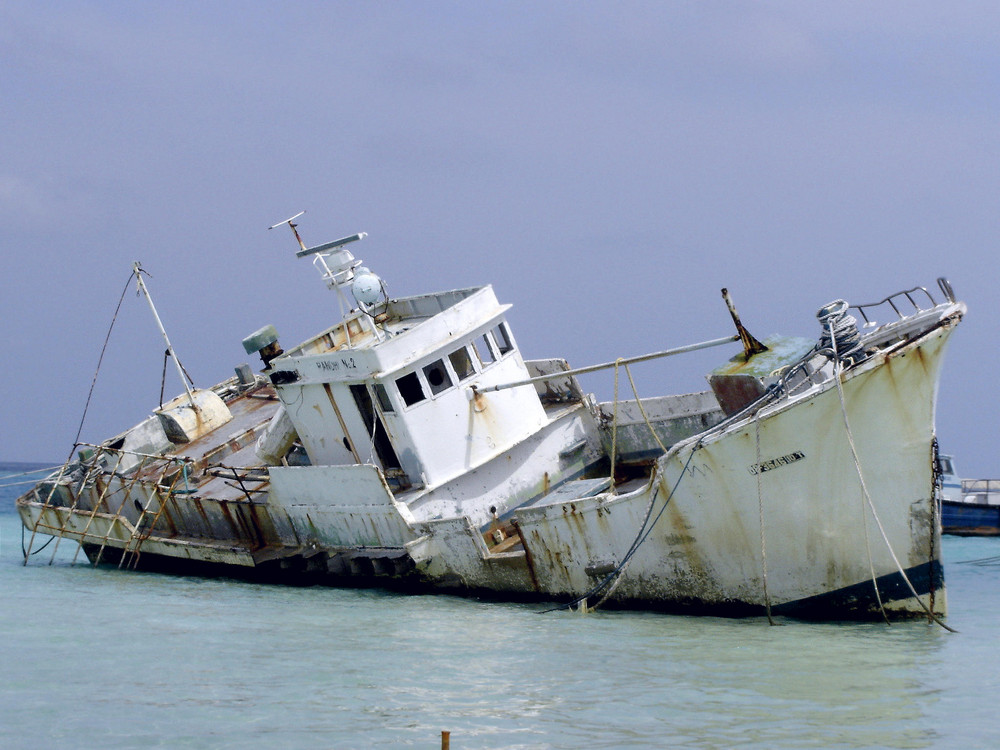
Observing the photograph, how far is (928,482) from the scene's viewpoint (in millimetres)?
12062

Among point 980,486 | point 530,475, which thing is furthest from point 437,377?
point 980,486

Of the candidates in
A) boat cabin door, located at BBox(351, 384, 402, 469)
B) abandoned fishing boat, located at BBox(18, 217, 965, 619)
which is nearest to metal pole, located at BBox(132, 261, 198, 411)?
abandoned fishing boat, located at BBox(18, 217, 965, 619)

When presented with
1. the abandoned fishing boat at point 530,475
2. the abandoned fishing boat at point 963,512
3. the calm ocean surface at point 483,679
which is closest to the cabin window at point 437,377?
the abandoned fishing boat at point 530,475

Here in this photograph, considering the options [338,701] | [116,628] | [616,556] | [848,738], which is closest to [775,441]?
[616,556]

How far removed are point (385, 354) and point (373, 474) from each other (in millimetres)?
1681

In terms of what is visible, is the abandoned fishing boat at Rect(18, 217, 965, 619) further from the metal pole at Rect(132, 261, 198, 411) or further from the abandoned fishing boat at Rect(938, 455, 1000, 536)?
the abandoned fishing boat at Rect(938, 455, 1000, 536)

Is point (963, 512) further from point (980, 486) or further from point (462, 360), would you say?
point (462, 360)

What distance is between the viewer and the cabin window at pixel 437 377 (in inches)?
629

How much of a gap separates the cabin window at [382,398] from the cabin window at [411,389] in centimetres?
22

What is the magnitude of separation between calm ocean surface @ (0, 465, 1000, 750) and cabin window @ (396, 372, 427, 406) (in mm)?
2918

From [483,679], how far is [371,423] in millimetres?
6444

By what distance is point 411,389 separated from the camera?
1579cm

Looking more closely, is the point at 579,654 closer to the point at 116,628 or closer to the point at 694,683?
the point at 694,683

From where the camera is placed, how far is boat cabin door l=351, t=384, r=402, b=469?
16.1 meters
